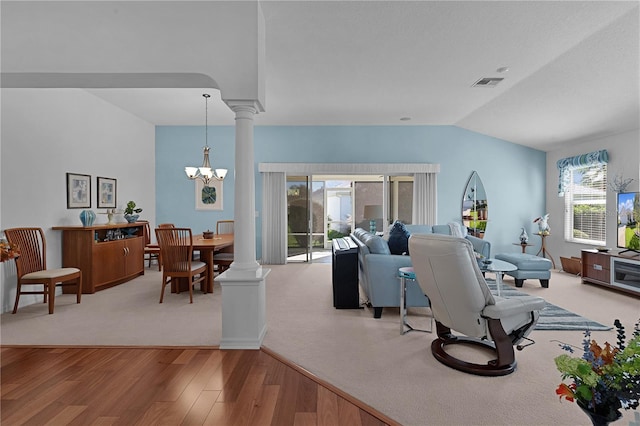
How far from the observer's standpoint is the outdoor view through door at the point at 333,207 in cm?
742

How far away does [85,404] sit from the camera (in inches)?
86.7

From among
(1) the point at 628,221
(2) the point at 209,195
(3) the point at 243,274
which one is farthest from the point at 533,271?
(2) the point at 209,195

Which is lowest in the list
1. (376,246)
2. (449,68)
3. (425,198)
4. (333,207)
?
(376,246)

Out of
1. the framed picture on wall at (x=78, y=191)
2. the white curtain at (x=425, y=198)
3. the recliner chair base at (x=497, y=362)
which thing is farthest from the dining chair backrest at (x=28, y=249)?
the white curtain at (x=425, y=198)

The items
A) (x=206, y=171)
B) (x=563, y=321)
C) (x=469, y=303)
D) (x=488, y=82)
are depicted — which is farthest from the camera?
(x=206, y=171)

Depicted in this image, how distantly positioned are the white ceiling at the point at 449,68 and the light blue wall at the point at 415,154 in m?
0.48

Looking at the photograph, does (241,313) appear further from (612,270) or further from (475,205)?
(475,205)

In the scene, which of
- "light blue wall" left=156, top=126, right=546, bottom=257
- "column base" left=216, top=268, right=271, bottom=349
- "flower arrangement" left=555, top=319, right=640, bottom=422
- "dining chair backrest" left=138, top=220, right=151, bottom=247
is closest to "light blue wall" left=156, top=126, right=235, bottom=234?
"light blue wall" left=156, top=126, right=546, bottom=257

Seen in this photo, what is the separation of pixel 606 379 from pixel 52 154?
594 cm

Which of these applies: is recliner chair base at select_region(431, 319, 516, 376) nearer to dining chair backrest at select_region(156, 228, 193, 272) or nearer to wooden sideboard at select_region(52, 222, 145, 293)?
dining chair backrest at select_region(156, 228, 193, 272)

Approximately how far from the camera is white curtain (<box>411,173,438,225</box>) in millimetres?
7195

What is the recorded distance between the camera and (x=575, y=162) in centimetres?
618

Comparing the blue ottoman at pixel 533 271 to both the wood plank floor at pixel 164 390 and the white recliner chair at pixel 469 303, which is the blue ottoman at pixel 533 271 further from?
the wood plank floor at pixel 164 390

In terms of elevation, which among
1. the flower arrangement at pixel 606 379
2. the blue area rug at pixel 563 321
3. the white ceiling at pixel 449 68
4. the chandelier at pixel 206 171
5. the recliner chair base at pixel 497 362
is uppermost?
the white ceiling at pixel 449 68
